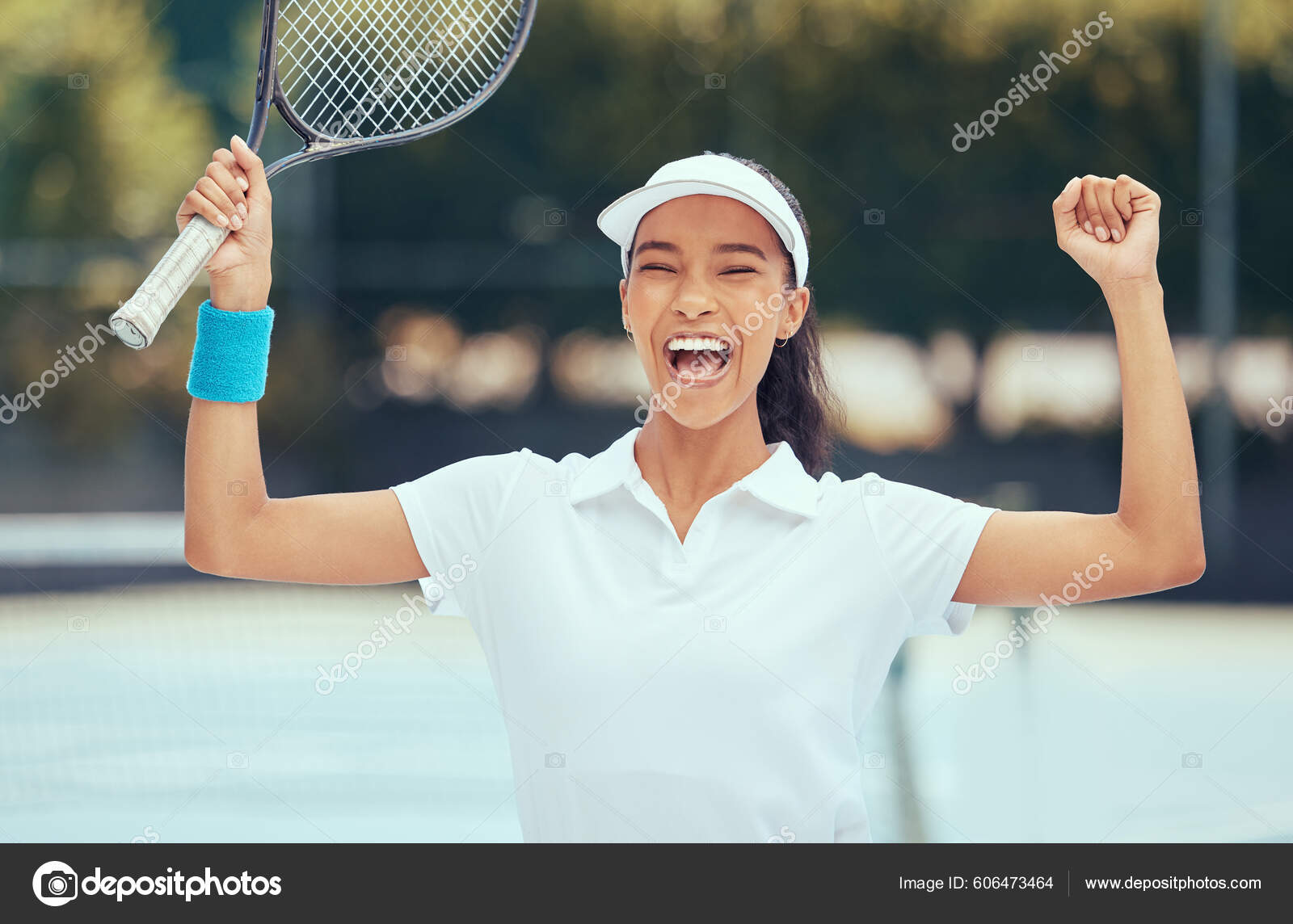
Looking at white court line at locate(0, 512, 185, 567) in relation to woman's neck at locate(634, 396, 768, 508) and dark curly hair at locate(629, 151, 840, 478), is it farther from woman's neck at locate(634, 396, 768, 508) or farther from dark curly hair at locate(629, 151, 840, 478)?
woman's neck at locate(634, 396, 768, 508)

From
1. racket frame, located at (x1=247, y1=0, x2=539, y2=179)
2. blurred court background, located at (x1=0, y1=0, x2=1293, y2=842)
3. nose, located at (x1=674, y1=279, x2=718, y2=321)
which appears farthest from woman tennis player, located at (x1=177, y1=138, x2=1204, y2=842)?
blurred court background, located at (x1=0, y1=0, x2=1293, y2=842)

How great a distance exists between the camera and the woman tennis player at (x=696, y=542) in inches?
60.6

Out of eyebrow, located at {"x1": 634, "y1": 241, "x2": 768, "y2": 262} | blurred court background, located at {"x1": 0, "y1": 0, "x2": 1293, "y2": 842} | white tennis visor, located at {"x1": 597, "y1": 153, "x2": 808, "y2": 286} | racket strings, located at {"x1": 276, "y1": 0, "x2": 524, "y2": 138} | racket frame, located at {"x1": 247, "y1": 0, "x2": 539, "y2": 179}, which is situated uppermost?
blurred court background, located at {"x1": 0, "y1": 0, "x2": 1293, "y2": 842}

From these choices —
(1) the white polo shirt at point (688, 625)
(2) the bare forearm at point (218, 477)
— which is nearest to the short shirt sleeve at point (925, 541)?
(1) the white polo shirt at point (688, 625)

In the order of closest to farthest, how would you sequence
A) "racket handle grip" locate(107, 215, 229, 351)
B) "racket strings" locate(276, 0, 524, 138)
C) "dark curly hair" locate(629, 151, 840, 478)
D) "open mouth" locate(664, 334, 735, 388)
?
"racket handle grip" locate(107, 215, 229, 351)
"open mouth" locate(664, 334, 735, 388)
"dark curly hair" locate(629, 151, 840, 478)
"racket strings" locate(276, 0, 524, 138)

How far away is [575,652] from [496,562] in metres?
0.14

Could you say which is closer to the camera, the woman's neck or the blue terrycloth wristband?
the blue terrycloth wristband

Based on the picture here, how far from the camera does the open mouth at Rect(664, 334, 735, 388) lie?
5.37 feet

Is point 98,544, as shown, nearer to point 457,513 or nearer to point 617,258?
point 617,258

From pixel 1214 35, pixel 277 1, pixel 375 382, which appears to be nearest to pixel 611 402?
pixel 375 382

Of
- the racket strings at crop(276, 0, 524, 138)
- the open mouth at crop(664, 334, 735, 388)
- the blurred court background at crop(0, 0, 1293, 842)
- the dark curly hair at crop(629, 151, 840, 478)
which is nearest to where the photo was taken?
the open mouth at crop(664, 334, 735, 388)

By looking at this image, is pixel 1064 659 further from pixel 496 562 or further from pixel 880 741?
pixel 496 562

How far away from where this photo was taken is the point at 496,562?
1627 mm

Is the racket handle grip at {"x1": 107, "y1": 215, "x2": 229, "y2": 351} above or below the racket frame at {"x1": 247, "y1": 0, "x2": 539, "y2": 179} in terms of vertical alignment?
below
